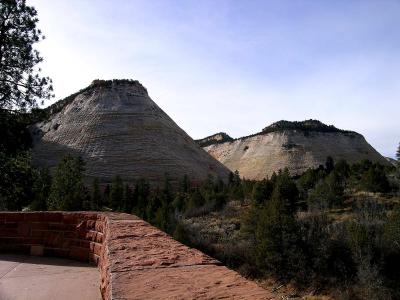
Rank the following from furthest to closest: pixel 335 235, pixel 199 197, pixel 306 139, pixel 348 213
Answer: pixel 306 139 → pixel 199 197 → pixel 348 213 → pixel 335 235

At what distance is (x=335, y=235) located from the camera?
A: 2398cm

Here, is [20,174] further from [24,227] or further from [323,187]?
[323,187]

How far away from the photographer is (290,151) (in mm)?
61969

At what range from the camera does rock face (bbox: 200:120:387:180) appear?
60562 mm

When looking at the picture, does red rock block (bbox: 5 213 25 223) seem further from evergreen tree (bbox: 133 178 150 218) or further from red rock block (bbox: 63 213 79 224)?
evergreen tree (bbox: 133 178 150 218)

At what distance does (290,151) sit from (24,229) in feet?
193

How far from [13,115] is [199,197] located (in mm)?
21296

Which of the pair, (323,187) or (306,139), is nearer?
(323,187)

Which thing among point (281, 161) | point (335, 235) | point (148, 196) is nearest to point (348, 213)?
point (335, 235)

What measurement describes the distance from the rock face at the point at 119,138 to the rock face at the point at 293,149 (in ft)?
39.2

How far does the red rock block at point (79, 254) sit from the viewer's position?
452cm

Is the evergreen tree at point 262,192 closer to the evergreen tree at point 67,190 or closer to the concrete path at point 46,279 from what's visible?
the evergreen tree at point 67,190

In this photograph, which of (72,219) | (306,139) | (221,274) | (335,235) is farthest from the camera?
(306,139)

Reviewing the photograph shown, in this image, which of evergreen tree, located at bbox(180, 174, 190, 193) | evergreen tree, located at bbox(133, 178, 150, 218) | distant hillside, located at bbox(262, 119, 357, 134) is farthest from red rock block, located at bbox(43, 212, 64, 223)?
distant hillside, located at bbox(262, 119, 357, 134)
